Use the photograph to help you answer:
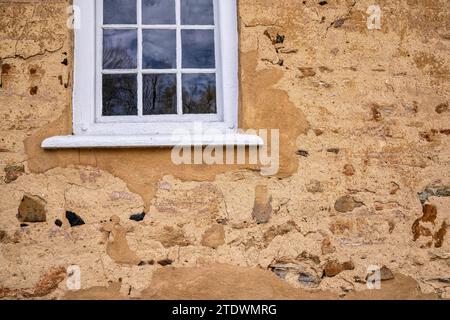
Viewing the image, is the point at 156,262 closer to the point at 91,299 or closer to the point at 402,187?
the point at 91,299

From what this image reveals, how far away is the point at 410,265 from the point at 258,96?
1.51 m

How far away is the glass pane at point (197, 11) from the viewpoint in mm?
3594

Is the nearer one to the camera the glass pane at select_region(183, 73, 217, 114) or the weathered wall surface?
the weathered wall surface

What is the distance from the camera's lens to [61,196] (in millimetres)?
3201

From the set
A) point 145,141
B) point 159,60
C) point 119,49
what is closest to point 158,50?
point 159,60

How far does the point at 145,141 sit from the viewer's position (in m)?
3.23

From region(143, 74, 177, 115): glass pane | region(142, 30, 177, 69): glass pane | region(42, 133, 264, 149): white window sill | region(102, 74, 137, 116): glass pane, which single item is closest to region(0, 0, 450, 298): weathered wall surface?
region(42, 133, 264, 149): white window sill

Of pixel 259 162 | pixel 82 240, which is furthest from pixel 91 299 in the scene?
pixel 259 162

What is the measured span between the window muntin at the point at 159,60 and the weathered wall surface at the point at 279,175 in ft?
0.89

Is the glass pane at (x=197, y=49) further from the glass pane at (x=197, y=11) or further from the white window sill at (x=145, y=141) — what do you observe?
the white window sill at (x=145, y=141)

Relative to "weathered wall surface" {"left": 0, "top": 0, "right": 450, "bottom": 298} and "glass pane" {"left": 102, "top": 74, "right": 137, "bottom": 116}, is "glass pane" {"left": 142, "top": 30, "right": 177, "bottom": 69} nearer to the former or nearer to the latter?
"glass pane" {"left": 102, "top": 74, "right": 137, "bottom": 116}

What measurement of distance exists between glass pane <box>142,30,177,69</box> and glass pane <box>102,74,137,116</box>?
0.20 meters

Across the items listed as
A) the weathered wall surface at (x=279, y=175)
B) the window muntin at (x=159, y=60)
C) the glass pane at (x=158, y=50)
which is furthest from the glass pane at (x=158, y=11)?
the weathered wall surface at (x=279, y=175)

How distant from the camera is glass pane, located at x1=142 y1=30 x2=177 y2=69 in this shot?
3.56 m
